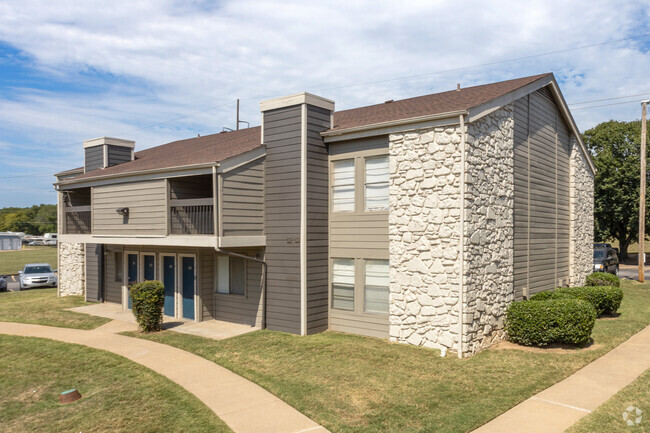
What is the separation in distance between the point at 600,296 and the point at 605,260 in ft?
36.8

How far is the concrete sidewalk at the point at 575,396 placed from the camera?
255 inches

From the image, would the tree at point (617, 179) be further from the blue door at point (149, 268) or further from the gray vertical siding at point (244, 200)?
the blue door at point (149, 268)

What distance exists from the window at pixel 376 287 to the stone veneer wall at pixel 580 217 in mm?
7974

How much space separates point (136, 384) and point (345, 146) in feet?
23.3

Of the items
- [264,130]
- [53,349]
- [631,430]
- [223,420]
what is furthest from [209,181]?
[631,430]

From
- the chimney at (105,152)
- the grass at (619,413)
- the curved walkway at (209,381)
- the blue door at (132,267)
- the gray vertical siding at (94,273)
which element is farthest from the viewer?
the chimney at (105,152)

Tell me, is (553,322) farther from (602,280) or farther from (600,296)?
(602,280)

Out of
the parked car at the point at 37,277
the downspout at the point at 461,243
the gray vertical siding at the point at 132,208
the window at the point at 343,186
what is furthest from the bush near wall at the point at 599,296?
the parked car at the point at 37,277

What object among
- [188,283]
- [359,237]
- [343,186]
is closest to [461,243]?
[359,237]

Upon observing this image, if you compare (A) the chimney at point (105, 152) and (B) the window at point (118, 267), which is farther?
(A) the chimney at point (105, 152)

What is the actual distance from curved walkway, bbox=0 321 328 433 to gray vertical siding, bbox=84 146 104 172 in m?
7.30

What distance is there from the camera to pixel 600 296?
534 inches

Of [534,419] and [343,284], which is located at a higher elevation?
[343,284]

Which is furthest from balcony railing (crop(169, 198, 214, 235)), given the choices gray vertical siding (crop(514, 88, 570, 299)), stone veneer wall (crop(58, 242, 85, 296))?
gray vertical siding (crop(514, 88, 570, 299))
